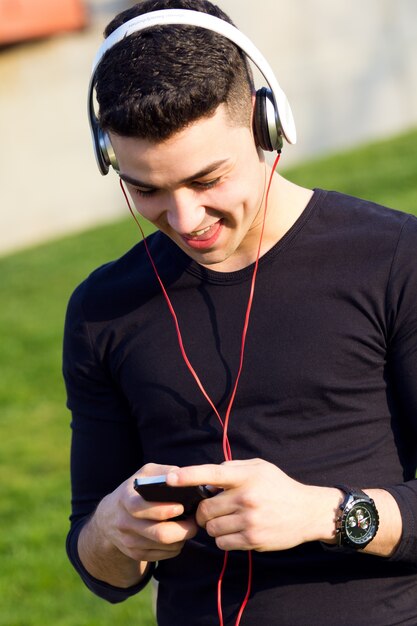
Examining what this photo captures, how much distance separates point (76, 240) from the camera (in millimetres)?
9703

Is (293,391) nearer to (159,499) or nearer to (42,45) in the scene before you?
(159,499)

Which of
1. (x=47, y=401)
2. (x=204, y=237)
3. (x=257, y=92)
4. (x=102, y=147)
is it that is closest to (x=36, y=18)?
(x=47, y=401)

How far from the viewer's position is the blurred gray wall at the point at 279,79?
462 inches

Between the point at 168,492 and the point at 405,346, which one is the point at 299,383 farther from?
the point at 168,492

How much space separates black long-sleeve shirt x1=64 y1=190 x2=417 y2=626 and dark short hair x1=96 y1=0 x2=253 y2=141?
38cm

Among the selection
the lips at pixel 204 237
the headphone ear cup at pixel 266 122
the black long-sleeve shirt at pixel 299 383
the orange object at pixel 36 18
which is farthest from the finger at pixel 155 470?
the orange object at pixel 36 18

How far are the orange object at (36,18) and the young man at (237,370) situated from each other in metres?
9.66

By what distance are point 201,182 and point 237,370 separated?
1.35 ft

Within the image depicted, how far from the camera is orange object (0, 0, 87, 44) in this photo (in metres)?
11.5

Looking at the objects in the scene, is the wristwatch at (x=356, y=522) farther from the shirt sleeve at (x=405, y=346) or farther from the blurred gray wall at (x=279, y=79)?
the blurred gray wall at (x=279, y=79)

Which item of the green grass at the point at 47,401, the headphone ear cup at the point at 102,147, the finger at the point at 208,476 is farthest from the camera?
the green grass at the point at 47,401

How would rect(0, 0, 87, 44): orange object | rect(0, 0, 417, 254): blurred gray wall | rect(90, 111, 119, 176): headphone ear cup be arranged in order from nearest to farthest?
rect(90, 111, 119, 176): headphone ear cup < rect(0, 0, 87, 44): orange object < rect(0, 0, 417, 254): blurred gray wall

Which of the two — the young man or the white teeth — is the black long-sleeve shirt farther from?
the white teeth

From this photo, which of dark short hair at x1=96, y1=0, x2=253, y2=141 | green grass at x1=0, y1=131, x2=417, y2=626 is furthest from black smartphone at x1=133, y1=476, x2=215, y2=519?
green grass at x1=0, y1=131, x2=417, y2=626
